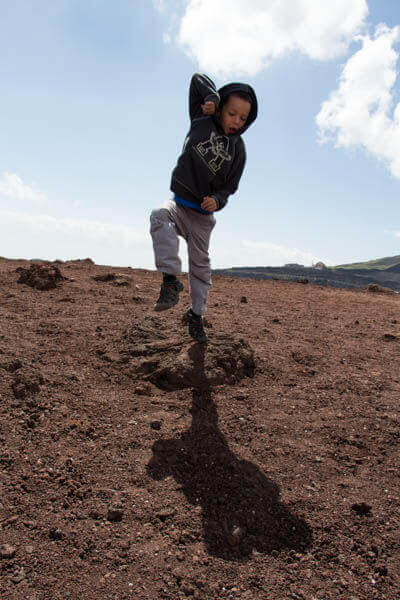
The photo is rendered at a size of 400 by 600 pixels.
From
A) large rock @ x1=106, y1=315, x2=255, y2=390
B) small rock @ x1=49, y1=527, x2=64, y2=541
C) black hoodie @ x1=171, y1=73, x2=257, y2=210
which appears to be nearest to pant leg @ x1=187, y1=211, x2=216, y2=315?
black hoodie @ x1=171, y1=73, x2=257, y2=210

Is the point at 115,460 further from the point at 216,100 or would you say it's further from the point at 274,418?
the point at 216,100

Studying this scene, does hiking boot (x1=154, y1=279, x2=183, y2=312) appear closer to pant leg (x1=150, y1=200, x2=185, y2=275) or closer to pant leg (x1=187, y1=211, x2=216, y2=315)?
pant leg (x1=150, y1=200, x2=185, y2=275)

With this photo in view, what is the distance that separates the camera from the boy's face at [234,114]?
10.9 feet

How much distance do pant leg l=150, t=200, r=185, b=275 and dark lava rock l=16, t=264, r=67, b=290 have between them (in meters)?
2.76

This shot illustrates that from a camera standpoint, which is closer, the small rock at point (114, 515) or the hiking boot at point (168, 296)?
the small rock at point (114, 515)

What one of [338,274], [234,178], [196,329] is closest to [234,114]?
[234,178]

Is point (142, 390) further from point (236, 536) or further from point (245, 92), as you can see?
point (245, 92)

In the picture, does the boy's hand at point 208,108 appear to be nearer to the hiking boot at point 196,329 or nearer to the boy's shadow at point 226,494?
the hiking boot at point 196,329

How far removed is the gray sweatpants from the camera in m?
3.16

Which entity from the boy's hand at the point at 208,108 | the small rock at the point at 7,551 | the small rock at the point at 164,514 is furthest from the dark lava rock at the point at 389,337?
the small rock at the point at 7,551

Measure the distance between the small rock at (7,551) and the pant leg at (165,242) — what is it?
197 centimetres

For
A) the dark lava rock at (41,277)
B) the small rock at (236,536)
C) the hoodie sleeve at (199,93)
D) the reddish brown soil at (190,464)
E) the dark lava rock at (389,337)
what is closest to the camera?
the reddish brown soil at (190,464)

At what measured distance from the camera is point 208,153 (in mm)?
3314

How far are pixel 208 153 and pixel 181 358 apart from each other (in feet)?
5.43
